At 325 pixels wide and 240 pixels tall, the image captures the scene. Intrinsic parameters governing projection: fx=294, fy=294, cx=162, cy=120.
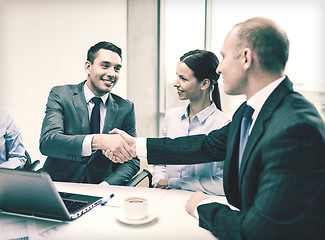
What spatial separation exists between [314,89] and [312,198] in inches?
96.0

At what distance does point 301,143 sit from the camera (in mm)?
843

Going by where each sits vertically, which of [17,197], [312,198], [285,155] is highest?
[285,155]

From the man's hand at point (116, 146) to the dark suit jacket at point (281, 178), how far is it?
830mm

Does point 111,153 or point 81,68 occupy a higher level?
point 81,68

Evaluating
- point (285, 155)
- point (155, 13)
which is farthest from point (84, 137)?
point (155, 13)

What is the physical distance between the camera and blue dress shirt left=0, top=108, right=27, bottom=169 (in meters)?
2.12

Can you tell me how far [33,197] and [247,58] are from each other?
0.93m

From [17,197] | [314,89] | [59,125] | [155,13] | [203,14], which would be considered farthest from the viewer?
[155,13]

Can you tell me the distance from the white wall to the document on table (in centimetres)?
167

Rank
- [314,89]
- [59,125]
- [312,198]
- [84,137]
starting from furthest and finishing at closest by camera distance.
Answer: [314,89]
[59,125]
[84,137]
[312,198]

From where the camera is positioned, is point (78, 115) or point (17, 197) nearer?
point (17, 197)

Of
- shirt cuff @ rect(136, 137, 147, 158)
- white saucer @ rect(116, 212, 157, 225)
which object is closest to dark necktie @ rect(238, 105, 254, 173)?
white saucer @ rect(116, 212, 157, 225)

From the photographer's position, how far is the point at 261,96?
1.13m

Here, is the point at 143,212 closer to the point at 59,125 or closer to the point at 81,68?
the point at 59,125
